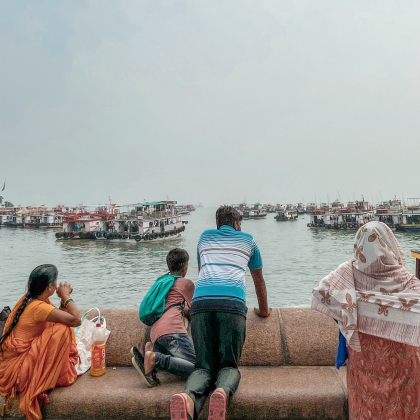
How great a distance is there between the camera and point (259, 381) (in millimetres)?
2207

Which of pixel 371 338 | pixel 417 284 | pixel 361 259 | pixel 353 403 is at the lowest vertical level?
pixel 353 403

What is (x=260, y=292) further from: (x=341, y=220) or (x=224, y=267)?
(x=341, y=220)

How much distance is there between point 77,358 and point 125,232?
46719 mm

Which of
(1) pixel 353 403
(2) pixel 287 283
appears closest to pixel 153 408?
(1) pixel 353 403

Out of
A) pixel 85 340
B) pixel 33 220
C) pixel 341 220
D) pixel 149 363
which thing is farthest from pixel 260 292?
pixel 33 220

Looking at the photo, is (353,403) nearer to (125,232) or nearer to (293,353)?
(293,353)

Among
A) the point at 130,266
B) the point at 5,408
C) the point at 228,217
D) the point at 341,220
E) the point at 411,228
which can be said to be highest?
the point at 228,217

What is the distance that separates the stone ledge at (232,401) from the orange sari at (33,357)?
0.10 metres

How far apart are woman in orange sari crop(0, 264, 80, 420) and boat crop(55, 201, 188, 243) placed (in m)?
44.3

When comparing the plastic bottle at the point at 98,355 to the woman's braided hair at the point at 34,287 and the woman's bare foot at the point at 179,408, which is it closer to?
the woman's braided hair at the point at 34,287

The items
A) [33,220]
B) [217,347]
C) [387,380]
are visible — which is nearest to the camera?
[387,380]

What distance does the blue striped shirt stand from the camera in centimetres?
199

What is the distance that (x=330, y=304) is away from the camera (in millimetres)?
1696

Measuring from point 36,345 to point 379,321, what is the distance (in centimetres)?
197
